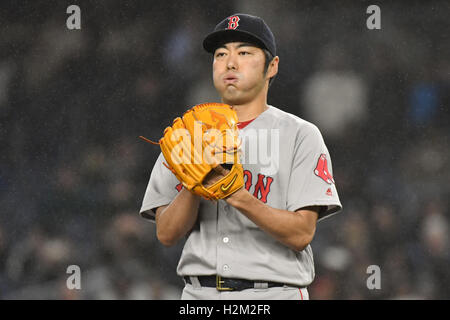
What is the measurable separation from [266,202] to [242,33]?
37 cm

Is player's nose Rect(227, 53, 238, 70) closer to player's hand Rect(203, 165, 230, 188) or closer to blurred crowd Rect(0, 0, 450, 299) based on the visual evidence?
player's hand Rect(203, 165, 230, 188)

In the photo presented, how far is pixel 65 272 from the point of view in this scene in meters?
2.95

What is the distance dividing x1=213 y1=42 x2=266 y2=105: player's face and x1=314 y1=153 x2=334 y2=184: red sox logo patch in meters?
0.21

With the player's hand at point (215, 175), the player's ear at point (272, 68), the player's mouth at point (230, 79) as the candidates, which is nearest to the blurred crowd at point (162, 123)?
the player's ear at point (272, 68)

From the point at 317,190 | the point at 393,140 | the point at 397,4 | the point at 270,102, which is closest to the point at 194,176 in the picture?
the point at 317,190

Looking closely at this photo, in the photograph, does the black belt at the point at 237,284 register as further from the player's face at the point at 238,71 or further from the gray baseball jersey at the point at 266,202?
the player's face at the point at 238,71

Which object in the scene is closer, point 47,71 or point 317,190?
point 317,190

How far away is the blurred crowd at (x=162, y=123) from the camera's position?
3002mm

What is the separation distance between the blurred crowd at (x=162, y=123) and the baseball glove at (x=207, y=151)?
197 centimetres

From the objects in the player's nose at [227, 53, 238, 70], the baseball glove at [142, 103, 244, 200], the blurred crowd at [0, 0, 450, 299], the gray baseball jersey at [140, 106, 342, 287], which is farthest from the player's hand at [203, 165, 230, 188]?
the blurred crowd at [0, 0, 450, 299]

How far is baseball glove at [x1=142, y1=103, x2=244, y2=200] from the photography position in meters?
1.03

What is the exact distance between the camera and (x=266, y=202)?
1.17 metres

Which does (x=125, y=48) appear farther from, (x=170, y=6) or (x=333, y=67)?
(x=333, y=67)

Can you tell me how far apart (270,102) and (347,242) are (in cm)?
85
